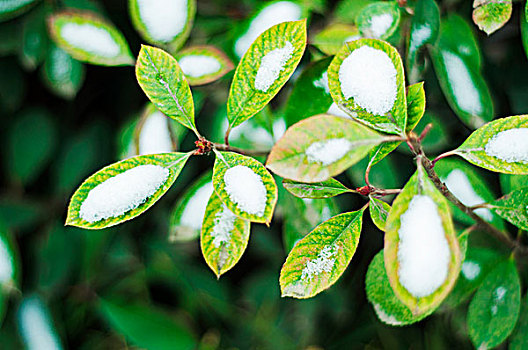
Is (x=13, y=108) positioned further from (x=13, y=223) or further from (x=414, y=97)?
(x=414, y=97)

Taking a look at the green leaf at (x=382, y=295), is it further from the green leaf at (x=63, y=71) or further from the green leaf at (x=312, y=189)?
the green leaf at (x=63, y=71)

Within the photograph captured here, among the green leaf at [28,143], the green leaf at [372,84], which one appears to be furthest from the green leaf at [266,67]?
the green leaf at [28,143]

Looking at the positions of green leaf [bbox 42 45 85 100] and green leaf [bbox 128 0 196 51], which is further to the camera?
green leaf [bbox 42 45 85 100]

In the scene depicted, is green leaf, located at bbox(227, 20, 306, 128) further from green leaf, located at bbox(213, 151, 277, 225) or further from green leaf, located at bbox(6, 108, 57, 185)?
green leaf, located at bbox(6, 108, 57, 185)

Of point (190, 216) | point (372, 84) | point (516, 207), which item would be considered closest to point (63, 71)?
point (190, 216)

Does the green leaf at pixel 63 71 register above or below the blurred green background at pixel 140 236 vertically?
above

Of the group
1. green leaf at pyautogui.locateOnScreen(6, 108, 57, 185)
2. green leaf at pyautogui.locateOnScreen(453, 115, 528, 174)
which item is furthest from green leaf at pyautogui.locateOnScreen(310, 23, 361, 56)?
green leaf at pyautogui.locateOnScreen(6, 108, 57, 185)
